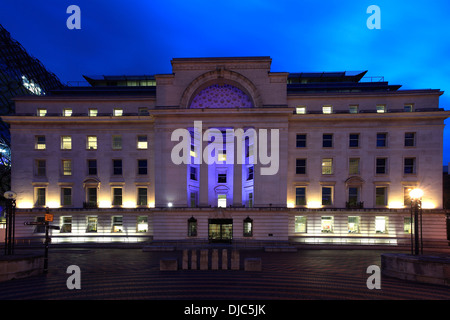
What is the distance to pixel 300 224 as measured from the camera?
116 ft

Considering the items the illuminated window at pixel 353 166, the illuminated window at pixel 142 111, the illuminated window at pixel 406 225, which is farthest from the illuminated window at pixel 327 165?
the illuminated window at pixel 142 111

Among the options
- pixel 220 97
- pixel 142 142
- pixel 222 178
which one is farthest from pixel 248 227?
pixel 142 142

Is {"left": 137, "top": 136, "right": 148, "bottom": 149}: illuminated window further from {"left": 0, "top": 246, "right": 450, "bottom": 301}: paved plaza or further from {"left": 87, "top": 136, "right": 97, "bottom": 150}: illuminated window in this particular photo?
{"left": 0, "top": 246, "right": 450, "bottom": 301}: paved plaza

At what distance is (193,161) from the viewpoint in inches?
1422

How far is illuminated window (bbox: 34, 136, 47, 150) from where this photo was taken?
3744cm

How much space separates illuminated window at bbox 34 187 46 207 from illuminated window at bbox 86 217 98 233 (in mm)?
6944

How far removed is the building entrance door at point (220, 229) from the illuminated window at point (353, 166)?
1768cm

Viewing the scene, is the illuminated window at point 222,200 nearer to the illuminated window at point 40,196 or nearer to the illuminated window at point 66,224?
the illuminated window at point 66,224

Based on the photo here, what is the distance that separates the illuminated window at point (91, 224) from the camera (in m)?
36.2

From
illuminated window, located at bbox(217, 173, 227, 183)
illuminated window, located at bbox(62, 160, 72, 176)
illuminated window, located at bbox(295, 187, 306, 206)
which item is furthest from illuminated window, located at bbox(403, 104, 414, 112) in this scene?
illuminated window, located at bbox(62, 160, 72, 176)

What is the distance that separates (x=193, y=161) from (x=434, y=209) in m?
32.1

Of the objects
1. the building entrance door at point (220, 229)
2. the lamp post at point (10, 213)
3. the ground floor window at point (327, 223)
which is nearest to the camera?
the lamp post at point (10, 213)

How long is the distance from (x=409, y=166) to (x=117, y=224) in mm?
40594

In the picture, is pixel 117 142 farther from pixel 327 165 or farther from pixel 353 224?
pixel 353 224
